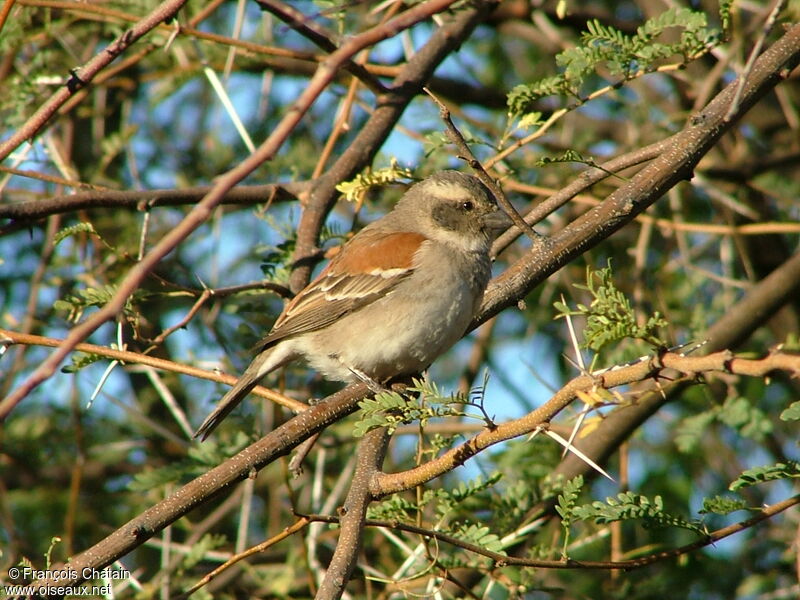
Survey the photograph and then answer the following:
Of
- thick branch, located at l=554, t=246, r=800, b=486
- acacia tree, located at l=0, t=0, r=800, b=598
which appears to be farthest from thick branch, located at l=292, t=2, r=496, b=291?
thick branch, located at l=554, t=246, r=800, b=486

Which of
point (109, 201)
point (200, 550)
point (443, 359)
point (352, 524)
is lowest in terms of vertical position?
point (443, 359)

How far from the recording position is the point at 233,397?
474cm

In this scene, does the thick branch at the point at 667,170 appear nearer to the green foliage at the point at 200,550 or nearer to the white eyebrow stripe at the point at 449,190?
the white eyebrow stripe at the point at 449,190

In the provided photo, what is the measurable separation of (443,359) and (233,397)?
3.49 m

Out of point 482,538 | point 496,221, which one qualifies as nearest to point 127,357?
point 482,538

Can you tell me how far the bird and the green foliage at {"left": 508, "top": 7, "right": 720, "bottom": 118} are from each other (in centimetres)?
109

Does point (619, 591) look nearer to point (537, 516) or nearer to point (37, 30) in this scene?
point (537, 516)

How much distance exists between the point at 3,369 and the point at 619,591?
4.58 metres

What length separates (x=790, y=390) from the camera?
6.41 meters

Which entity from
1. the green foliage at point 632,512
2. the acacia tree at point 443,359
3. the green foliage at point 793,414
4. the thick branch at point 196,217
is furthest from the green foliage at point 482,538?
the thick branch at point 196,217

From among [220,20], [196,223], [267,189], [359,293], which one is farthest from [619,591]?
[220,20]

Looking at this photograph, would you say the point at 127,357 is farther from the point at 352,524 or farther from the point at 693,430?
the point at 693,430

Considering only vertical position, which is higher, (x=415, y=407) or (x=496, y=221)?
(x=415, y=407)

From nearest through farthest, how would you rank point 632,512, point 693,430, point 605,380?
point 605,380 → point 632,512 → point 693,430
